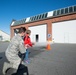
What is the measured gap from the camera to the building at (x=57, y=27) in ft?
72.4

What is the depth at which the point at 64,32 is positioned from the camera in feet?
74.3

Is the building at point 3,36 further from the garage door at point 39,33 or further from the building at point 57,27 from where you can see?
the building at point 57,27

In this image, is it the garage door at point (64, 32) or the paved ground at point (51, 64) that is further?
the garage door at point (64, 32)

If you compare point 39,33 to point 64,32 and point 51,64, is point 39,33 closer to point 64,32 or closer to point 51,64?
point 64,32

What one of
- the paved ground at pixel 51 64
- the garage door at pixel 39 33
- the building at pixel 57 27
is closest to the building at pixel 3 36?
the garage door at pixel 39 33

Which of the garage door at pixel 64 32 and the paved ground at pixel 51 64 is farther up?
the garage door at pixel 64 32

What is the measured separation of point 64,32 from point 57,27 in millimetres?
2098

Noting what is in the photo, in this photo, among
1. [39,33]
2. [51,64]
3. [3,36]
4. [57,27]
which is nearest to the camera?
[51,64]

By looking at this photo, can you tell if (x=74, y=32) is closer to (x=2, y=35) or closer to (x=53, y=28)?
(x=53, y=28)

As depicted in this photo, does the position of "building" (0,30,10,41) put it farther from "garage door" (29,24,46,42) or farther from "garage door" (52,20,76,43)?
"garage door" (52,20,76,43)

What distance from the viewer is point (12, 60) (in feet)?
11.3

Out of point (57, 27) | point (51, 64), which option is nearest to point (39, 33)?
point (57, 27)

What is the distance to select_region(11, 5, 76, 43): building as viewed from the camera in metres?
22.1

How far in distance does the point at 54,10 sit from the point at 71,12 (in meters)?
6.08
